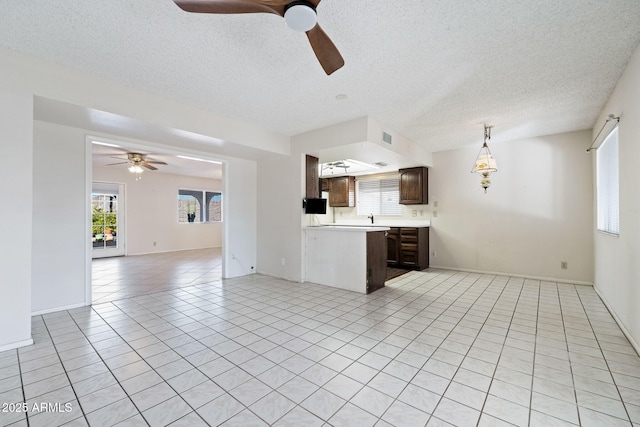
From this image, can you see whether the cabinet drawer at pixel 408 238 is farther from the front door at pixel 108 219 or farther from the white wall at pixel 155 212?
the front door at pixel 108 219

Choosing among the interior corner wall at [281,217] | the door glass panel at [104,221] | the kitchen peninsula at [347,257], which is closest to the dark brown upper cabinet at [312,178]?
the interior corner wall at [281,217]

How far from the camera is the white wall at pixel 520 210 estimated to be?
454cm

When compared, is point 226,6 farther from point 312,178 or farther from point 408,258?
point 408,258

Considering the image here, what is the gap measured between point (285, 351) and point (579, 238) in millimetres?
5214

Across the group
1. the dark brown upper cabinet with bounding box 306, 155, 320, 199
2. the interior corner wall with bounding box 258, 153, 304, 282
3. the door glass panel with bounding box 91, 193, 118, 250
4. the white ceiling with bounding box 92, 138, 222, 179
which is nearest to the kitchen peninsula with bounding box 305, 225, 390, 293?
the interior corner wall with bounding box 258, 153, 304, 282

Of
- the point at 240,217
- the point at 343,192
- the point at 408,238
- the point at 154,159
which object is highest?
the point at 154,159

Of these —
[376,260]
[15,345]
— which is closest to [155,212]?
[15,345]

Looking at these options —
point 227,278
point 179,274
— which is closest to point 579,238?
point 227,278

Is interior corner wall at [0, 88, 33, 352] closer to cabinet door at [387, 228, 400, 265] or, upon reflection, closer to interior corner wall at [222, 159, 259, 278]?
interior corner wall at [222, 159, 259, 278]

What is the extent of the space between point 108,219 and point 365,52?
841 centimetres

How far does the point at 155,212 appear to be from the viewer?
8383 mm

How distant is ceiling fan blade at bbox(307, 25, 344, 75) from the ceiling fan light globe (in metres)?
0.09

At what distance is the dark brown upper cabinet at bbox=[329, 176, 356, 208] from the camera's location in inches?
281

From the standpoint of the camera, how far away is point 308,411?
159cm
